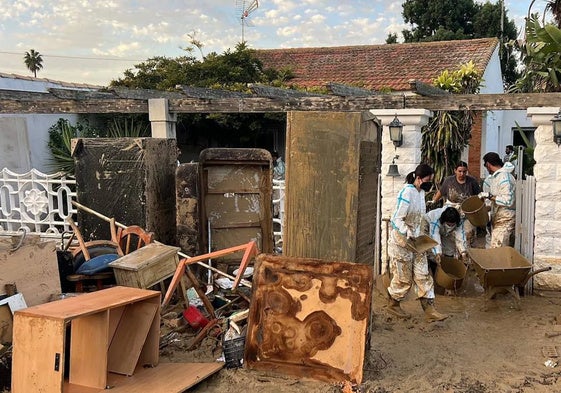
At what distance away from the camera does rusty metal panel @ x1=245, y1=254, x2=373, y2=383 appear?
4164 millimetres

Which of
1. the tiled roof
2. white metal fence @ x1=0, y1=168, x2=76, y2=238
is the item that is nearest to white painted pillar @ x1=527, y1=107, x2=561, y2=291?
white metal fence @ x1=0, y1=168, x2=76, y2=238

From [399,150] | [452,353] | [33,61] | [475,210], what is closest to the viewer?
[452,353]

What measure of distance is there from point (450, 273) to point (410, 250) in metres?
1.35

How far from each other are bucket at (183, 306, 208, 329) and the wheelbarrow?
10.4 ft

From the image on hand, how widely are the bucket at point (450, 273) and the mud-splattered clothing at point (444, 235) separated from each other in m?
0.11

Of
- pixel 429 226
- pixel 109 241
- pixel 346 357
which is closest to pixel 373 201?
pixel 346 357

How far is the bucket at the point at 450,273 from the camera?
6.70m

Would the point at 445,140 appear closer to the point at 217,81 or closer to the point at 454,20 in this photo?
the point at 217,81

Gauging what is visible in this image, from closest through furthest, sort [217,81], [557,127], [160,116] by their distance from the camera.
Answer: [557,127] → [160,116] → [217,81]

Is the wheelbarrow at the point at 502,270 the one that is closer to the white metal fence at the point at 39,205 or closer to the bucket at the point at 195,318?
the white metal fence at the point at 39,205

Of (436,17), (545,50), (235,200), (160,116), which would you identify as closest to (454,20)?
Answer: (436,17)

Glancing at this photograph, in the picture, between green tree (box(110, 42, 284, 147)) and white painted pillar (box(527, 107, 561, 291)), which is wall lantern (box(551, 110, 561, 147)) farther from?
green tree (box(110, 42, 284, 147))

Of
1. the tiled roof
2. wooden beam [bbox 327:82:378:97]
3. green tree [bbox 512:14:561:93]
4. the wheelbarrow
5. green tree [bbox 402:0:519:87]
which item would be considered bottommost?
the wheelbarrow

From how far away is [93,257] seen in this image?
611 cm
